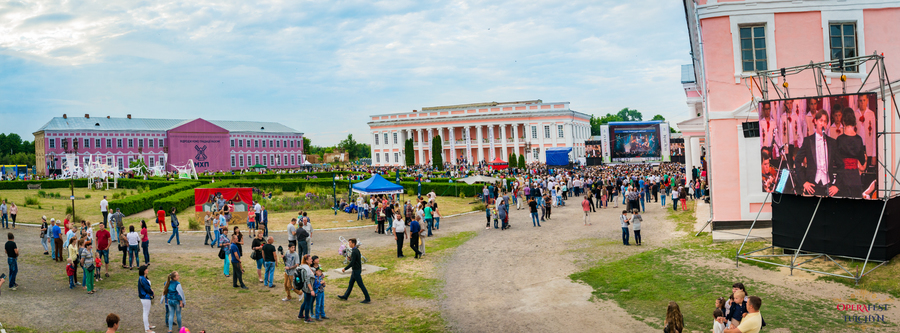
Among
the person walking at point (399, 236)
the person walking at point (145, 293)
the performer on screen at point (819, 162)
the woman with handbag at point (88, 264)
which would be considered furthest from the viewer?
the person walking at point (399, 236)

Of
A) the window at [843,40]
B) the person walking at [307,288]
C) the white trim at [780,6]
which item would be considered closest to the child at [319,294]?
the person walking at [307,288]

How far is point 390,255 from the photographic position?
15633 mm

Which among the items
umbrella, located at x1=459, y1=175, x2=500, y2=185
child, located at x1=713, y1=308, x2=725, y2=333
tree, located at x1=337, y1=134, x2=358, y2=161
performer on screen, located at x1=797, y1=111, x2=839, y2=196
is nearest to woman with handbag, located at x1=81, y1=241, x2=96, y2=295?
child, located at x1=713, y1=308, x2=725, y2=333

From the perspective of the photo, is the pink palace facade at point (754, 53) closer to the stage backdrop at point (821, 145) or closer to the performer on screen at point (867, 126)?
the stage backdrop at point (821, 145)

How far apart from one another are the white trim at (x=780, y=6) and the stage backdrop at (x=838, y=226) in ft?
19.5

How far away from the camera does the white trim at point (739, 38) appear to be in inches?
582

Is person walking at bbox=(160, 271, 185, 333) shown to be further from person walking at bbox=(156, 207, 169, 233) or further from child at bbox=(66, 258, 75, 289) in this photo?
person walking at bbox=(156, 207, 169, 233)

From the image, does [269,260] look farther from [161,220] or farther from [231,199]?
[231,199]

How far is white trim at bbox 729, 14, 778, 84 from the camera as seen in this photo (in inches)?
582

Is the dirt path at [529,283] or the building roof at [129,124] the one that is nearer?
the dirt path at [529,283]

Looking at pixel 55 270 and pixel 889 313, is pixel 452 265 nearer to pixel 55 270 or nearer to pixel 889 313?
pixel 889 313

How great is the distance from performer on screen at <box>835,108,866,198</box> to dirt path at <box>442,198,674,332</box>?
516 cm

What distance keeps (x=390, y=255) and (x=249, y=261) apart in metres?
4.01

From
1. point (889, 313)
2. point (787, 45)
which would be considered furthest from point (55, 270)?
point (787, 45)
